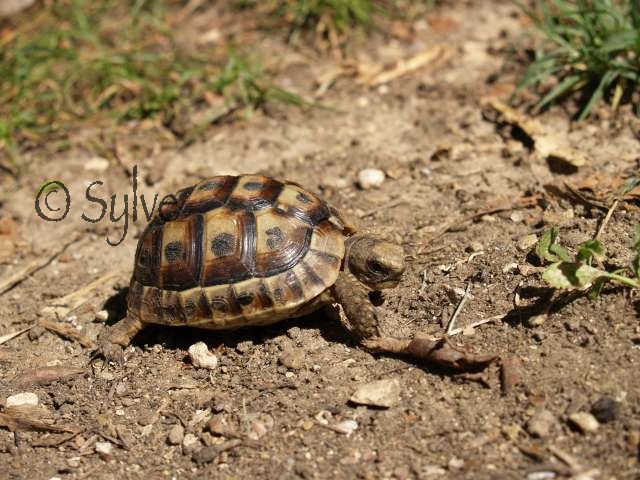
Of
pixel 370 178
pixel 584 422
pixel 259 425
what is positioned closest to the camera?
pixel 584 422

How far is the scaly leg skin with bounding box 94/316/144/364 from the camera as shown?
3.93 m

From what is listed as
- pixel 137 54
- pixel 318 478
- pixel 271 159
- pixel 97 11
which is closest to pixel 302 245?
pixel 318 478

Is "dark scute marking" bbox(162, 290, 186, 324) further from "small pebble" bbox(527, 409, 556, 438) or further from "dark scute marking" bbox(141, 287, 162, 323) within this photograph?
"small pebble" bbox(527, 409, 556, 438)

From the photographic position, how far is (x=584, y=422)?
291cm

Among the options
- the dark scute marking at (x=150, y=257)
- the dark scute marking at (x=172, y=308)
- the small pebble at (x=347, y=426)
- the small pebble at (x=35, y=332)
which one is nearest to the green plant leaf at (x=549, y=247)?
the small pebble at (x=347, y=426)

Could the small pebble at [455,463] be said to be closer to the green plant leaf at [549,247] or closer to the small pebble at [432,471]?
the small pebble at [432,471]

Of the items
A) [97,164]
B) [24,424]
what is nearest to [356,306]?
[24,424]

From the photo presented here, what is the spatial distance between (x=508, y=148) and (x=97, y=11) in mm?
4415

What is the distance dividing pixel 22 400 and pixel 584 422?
2.75 m

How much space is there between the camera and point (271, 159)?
5.37m

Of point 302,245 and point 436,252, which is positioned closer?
point 302,245

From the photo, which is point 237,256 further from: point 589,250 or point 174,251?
point 589,250

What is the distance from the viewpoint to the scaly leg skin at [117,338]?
3.93 m

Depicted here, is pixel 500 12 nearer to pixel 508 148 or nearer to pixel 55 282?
pixel 508 148
